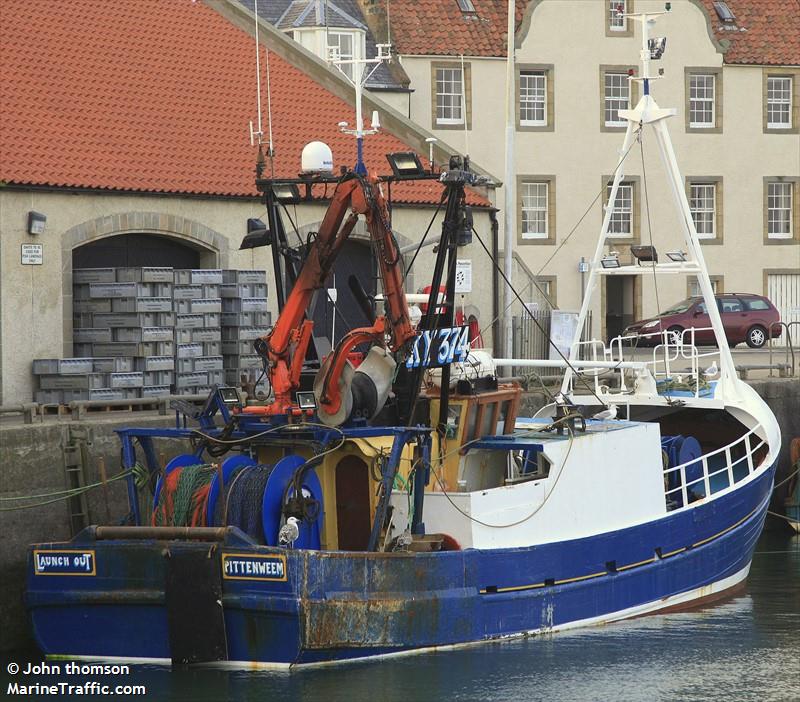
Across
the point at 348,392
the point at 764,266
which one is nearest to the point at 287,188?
the point at 348,392

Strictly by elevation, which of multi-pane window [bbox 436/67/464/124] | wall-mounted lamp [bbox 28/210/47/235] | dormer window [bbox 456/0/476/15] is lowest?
wall-mounted lamp [bbox 28/210/47/235]

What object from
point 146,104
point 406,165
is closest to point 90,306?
point 146,104

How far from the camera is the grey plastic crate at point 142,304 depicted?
2172cm

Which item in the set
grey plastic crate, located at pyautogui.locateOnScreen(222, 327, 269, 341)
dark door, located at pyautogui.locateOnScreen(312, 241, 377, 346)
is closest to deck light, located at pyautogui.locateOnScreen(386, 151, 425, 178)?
grey plastic crate, located at pyautogui.locateOnScreen(222, 327, 269, 341)

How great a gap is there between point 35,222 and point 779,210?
25.9 m

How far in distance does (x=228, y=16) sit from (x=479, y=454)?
44.9ft

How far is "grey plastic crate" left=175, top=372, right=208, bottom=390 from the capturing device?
72.5 ft

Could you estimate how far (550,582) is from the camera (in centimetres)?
1645

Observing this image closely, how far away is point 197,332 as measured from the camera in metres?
22.4

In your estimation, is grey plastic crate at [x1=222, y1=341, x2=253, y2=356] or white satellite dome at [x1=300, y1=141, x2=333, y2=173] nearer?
white satellite dome at [x1=300, y1=141, x2=333, y2=173]

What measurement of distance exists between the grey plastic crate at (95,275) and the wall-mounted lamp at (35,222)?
0.75 meters

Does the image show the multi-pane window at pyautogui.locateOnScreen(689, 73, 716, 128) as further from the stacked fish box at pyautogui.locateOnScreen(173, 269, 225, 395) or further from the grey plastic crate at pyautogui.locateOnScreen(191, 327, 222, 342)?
the grey plastic crate at pyautogui.locateOnScreen(191, 327, 222, 342)

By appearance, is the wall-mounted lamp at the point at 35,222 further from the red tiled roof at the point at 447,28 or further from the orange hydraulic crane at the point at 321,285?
the red tiled roof at the point at 447,28

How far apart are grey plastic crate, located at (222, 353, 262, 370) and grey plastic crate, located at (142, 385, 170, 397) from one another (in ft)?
4.36
